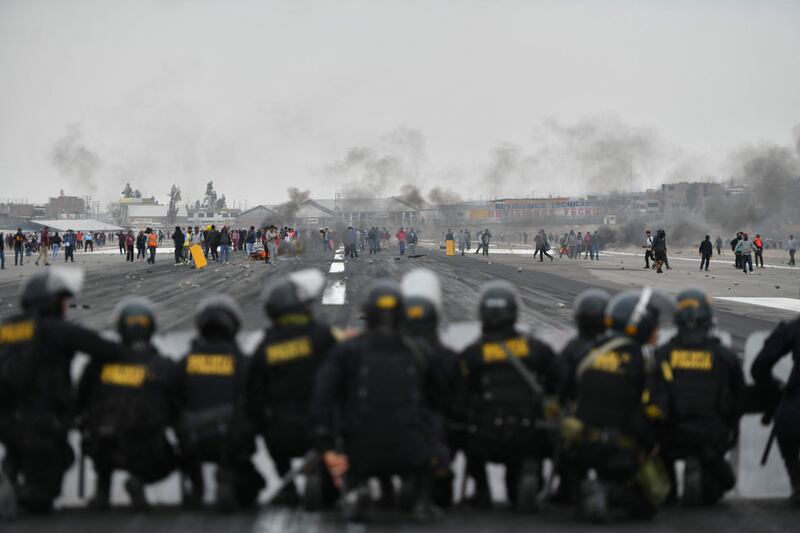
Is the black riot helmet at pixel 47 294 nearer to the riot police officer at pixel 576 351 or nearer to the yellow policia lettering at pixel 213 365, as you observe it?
the yellow policia lettering at pixel 213 365

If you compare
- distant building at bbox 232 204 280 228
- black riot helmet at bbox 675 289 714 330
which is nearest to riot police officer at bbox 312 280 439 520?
black riot helmet at bbox 675 289 714 330

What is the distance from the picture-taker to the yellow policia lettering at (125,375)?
4750 millimetres

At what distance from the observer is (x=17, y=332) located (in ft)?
15.5

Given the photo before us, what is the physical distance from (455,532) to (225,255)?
3379 cm

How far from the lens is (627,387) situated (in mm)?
4793

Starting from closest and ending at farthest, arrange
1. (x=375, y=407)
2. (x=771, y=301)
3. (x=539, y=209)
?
(x=375, y=407) → (x=771, y=301) → (x=539, y=209)

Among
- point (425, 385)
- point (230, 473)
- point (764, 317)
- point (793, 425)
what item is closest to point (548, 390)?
point (425, 385)

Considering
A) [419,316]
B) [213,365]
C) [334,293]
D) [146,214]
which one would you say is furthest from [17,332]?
[146,214]

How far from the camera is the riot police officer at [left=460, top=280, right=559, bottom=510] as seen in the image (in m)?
4.80

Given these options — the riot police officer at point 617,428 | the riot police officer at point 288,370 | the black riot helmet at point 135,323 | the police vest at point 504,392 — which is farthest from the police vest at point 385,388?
the black riot helmet at point 135,323

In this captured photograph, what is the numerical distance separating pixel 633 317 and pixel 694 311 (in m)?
0.42

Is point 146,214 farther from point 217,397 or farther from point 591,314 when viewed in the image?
point 591,314

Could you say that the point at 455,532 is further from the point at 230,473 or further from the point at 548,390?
the point at 230,473

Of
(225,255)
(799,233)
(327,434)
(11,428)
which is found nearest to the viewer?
(327,434)
